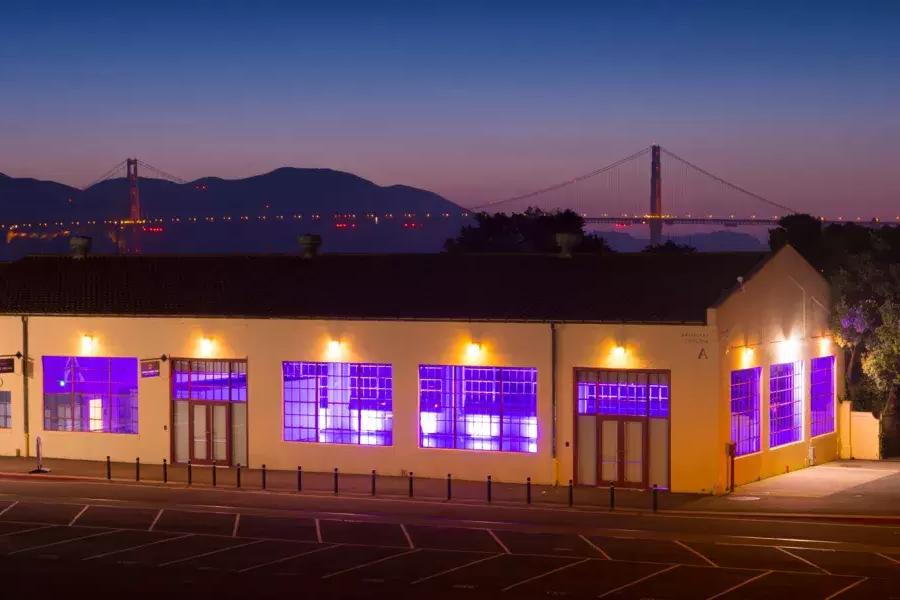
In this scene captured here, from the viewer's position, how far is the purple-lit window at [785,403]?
35375 mm

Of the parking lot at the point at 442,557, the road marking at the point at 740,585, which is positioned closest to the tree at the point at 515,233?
the parking lot at the point at 442,557

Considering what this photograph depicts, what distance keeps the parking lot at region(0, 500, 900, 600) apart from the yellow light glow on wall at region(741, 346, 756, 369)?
829 cm

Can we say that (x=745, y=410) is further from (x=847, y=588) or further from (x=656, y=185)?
(x=656, y=185)

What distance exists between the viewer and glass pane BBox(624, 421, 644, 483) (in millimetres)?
32688

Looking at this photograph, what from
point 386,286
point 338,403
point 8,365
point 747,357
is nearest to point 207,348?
point 338,403

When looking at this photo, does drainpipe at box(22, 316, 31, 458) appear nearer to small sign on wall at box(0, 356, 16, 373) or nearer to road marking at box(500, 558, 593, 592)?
small sign on wall at box(0, 356, 16, 373)

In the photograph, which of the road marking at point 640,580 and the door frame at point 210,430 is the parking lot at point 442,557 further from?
the door frame at point 210,430

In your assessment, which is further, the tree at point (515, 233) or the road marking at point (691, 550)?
the tree at point (515, 233)

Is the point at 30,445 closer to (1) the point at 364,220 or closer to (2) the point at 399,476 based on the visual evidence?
(2) the point at 399,476

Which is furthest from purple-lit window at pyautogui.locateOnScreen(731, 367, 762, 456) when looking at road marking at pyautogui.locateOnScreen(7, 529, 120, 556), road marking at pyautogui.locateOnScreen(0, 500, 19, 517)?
road marking at pyautogui.locateOnScreen(0, 500, 19, 517)

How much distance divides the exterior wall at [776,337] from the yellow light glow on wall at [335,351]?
983cm

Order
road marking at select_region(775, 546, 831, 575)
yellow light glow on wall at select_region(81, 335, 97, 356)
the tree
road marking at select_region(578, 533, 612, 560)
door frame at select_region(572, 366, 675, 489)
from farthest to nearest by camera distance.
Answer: the tree, yellow light glow on wall at select_region(81, 335, 97, 356), door frame at select_region(572, 366, 675, 489), road marking at select_region(578, 533, 612, 560), road marking at select_region(775, 546, 831, 575)

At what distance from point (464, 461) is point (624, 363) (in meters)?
4.84

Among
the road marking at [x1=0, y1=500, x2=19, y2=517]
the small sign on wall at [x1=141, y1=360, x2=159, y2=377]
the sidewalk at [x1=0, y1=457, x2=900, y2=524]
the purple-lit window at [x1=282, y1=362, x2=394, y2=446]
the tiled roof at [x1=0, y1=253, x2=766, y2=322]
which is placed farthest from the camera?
the small sign on wall at [x1=141, y1=360, x2=159, y2=377]
